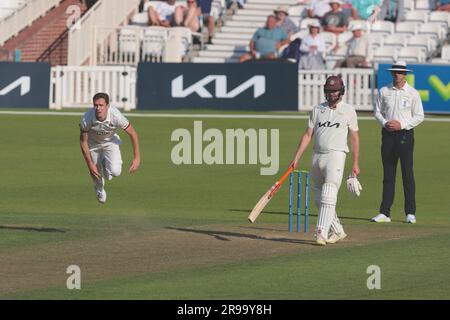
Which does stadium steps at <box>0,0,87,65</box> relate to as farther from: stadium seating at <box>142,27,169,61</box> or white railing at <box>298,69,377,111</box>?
white railing at <box>298,69,377,111</box>

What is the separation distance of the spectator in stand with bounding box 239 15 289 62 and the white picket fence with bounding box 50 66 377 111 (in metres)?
1.82

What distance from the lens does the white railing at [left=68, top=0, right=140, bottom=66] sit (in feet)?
122

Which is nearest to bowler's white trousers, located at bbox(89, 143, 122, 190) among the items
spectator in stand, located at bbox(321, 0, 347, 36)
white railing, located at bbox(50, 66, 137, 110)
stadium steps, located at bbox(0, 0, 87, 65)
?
white railing, located at bbox(50, 66, 137, 110)

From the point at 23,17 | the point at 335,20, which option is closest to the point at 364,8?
the point at 335,20

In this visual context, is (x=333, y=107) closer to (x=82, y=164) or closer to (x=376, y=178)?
(x=376, y=178)

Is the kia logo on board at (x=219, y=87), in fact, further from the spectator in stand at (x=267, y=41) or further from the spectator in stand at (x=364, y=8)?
the spectator in stand at (x=364, y=8)

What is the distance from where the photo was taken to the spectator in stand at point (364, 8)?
36.3 meters

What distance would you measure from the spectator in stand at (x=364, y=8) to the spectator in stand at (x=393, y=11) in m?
0.21

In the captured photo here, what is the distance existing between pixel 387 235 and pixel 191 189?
557cm

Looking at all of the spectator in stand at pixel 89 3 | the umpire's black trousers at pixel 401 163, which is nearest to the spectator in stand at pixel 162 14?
the spectator in stand at pixel 89 3

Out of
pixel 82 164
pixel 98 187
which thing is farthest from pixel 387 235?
pixel 82 164

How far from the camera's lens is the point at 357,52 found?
34312 millimetres

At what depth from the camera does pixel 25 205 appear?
19500 mm

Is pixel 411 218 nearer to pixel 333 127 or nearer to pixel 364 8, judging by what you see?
pixel 333 127
